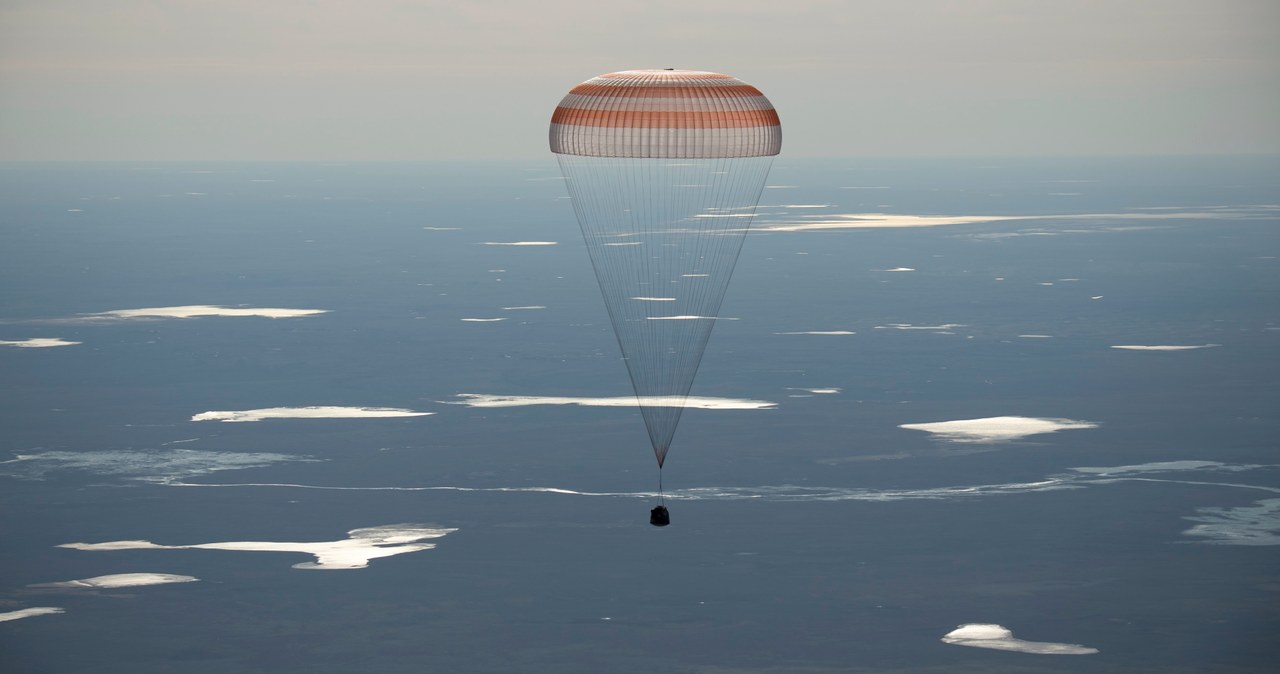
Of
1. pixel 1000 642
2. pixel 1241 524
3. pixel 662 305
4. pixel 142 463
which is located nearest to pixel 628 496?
pixel 1000 642

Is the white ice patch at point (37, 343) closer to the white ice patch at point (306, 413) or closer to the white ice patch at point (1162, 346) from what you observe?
the white ice patch at point (306, 413)

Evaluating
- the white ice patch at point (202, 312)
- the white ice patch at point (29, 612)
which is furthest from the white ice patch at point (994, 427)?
the white ice patch at point (202, 312)

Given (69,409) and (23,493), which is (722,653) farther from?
(69,409)

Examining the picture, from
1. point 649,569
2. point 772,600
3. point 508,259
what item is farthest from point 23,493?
point 508,259

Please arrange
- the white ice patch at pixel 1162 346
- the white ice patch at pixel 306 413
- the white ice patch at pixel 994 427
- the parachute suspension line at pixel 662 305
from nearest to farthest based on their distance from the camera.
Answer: the white ice patch at pixel 994 427
the white ice patch at pixel 306 413
the parachute suspension line at pixel 662 305
the white ice patch at pixel 1162 346

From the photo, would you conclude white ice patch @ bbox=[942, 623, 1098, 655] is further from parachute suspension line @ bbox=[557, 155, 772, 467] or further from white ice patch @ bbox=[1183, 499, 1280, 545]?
white ice patch @ bbox=[1183, 499, 1280, 545]

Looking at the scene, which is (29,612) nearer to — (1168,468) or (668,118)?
(668,118)

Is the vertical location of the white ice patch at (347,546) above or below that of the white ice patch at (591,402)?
below
